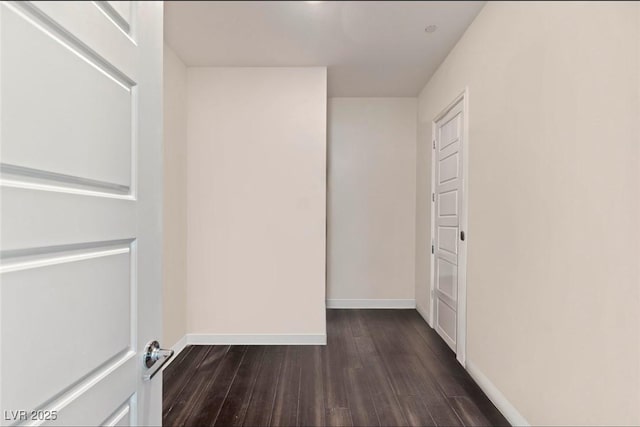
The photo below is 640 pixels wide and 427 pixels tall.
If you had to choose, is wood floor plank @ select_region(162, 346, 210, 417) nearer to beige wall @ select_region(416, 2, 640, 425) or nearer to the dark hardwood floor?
the dark hardwood floor

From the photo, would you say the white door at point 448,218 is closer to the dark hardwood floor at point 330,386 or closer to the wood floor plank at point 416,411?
the dark hardwood floor at point 330,386

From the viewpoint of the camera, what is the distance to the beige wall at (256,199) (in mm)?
3086

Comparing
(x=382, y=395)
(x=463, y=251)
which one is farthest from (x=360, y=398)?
(x=463, y=251)

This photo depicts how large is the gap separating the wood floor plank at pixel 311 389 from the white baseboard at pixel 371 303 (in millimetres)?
1206

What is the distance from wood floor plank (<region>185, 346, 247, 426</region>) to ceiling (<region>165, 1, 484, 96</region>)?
248cm

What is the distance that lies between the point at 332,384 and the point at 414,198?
8.19 feet

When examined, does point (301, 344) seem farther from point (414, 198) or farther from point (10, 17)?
point (10, 17)

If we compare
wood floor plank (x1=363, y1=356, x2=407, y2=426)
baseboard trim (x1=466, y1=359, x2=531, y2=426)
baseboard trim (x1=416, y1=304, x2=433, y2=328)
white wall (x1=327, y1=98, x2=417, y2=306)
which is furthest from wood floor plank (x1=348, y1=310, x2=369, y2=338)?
baseboard trim (x1=466, y1=359, x2=531, y2=426)

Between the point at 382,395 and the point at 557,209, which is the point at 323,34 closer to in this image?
the point at 557,209

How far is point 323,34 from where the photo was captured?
98.9 inches

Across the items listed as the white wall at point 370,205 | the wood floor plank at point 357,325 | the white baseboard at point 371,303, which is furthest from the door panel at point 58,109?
the white baseboard at point 371,303

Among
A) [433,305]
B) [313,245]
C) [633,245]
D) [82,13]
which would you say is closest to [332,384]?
[313,245]

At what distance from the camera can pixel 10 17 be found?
44 centimetres

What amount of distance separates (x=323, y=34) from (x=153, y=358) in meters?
2.41
